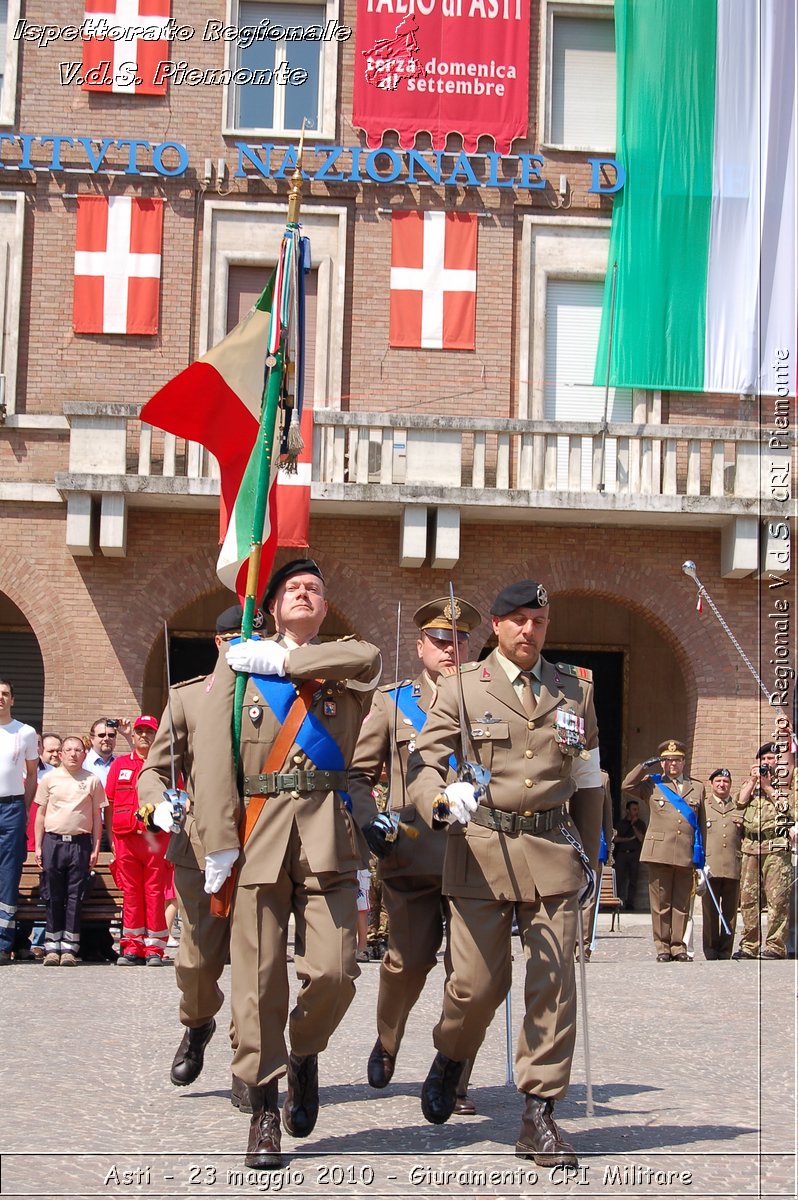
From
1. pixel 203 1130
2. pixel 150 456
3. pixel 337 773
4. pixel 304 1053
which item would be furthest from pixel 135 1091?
pixel 150 456

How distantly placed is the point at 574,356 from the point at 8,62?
8086 millimetres

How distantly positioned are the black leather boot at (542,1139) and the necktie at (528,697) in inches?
57.4

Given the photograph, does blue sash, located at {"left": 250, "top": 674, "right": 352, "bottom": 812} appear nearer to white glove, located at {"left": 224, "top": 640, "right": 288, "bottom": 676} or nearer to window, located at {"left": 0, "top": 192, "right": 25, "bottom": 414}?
white glove, located at {"left": 224, "top": 640, "right": 288, "bottom": 676}

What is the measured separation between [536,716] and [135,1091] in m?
2.49

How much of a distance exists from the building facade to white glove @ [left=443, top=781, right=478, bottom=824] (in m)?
14.2

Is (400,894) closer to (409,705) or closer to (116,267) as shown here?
(409,705)

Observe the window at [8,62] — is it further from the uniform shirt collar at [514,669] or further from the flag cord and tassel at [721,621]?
the uniform shirt collar at [514,669]

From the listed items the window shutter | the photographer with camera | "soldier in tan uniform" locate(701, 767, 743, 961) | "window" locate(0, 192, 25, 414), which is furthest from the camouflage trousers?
"window" locate(0, 192, 25, 414)

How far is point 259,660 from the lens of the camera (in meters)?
6.44

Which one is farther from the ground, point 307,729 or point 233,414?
point 233,414

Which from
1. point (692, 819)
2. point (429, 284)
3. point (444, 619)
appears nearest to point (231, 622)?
point (444, 619)

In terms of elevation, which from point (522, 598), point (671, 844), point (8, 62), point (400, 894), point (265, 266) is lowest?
point (671, 844)

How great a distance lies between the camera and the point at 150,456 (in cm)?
2078

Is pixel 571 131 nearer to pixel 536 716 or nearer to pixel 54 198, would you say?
pixel 54 198
